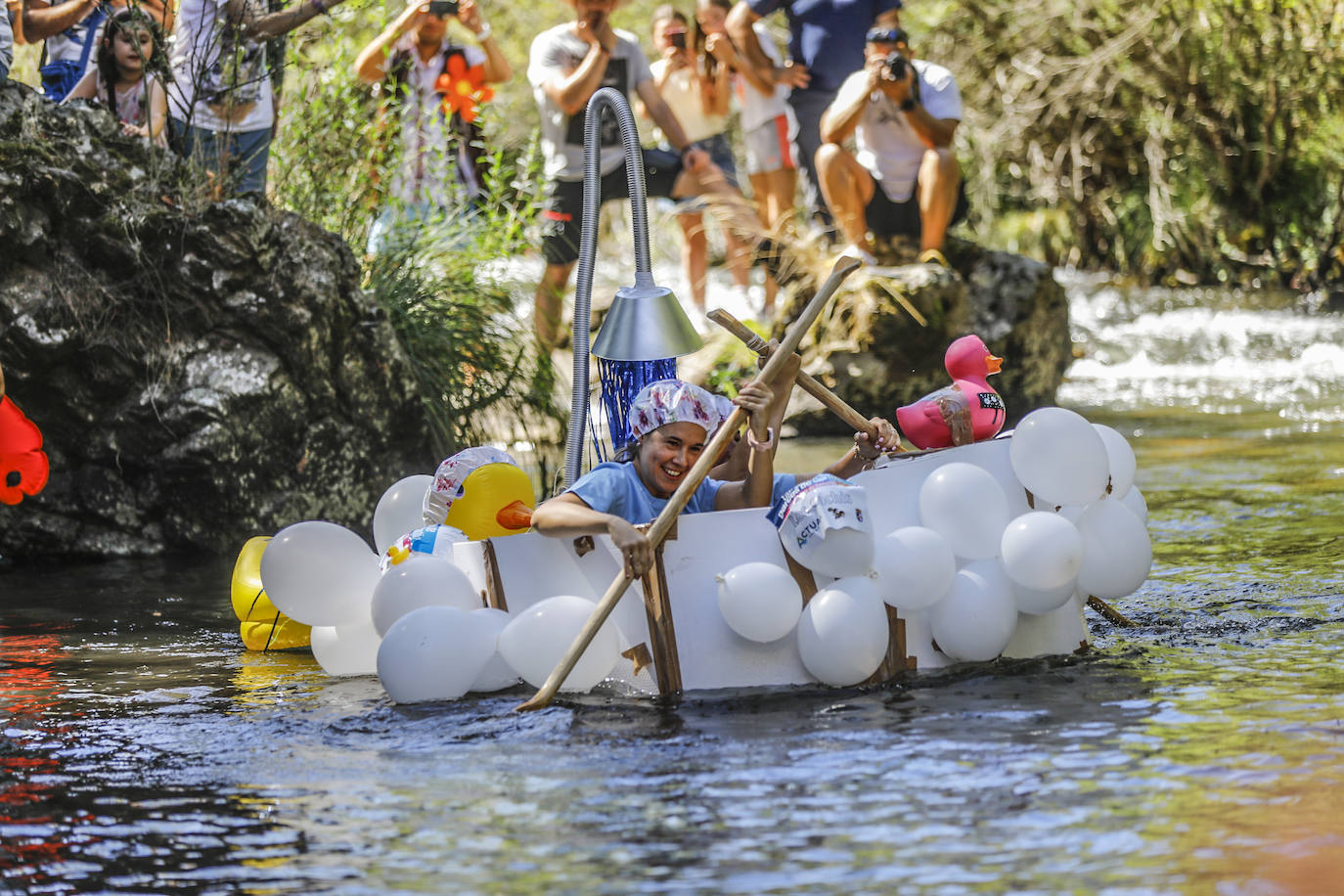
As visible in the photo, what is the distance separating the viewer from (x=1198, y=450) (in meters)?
9.23

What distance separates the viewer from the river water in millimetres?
3285

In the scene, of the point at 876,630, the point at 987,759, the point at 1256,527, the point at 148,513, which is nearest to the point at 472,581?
the point at 876,630

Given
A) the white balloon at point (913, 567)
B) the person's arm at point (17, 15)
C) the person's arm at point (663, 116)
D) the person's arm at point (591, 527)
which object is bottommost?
the white balloon at point (913, 567)

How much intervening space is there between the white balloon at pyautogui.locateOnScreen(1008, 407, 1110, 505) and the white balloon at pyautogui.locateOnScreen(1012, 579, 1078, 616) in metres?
0.27

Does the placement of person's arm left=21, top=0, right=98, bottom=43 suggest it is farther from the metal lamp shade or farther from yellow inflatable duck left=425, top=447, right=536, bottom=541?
→ the metal lamp shade

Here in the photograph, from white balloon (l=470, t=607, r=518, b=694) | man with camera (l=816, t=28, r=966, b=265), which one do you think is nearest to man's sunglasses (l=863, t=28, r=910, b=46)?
man with camera (l=816, t=28, r=966, b=265)

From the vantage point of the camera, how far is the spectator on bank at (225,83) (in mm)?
7246

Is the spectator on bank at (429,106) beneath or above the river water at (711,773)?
above

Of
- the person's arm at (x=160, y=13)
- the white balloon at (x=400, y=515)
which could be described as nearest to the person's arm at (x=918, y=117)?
the person's arm at (x=160, y=13)

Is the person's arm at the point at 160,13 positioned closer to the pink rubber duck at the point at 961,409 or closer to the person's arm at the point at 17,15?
the person's arm at the point at 17,15

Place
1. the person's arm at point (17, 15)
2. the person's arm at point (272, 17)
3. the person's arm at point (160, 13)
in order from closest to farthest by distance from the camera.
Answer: the person's arm at point (160, 13), the person's arm at point (272, 17), the person's arm at point (17, 15)

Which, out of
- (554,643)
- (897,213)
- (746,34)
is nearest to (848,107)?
(746,34)

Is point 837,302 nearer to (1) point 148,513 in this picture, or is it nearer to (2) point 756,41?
(2) point 756,41

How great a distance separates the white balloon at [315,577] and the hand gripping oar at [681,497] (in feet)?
2.89
